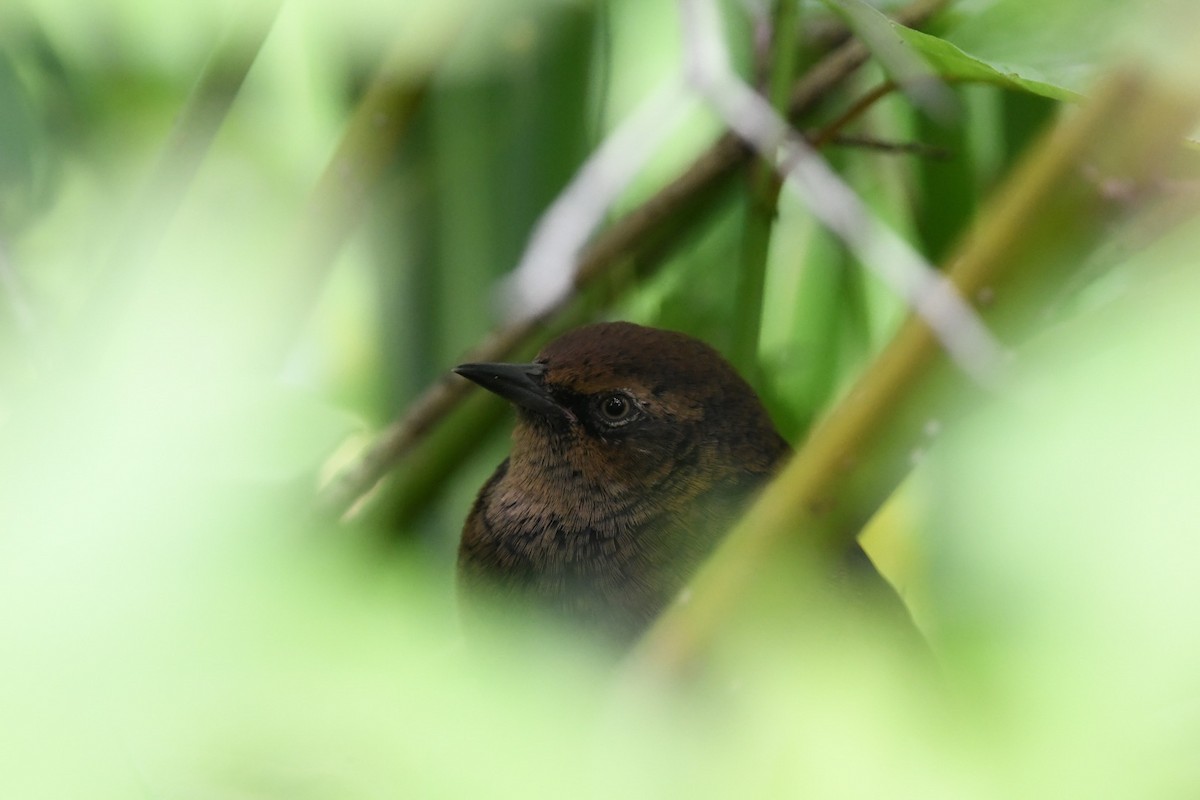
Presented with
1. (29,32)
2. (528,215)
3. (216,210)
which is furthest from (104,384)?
(528,215)

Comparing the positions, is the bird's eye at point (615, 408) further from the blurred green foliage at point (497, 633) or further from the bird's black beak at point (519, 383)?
the blurred green foliage at point (497, 633)

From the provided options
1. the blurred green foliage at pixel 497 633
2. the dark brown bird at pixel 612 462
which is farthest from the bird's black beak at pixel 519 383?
the blurred green foliage at pixel 497 633

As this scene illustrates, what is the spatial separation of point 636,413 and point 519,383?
0.51 ft

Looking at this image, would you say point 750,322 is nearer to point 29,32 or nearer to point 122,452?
point 29,32

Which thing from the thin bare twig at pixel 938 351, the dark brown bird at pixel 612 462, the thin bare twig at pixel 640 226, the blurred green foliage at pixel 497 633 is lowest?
the blurred green foliage at pixel 497 633

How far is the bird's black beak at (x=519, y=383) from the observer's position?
1.34 m

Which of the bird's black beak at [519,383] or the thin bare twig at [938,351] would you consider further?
the bird's black beak at [519,383]

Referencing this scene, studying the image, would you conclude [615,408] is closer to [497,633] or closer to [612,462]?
[612,462]

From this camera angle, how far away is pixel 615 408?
145 cm

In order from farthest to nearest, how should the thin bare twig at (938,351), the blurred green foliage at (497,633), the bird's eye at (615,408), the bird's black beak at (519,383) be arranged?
the bird's eye at (615,408) < the bird's black beak at (519,383) < the thin bare twig at (938,351) < the blurred green foliage at (497,633)

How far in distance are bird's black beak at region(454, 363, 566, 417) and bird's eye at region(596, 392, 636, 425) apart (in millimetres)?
48

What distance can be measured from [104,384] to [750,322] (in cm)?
93

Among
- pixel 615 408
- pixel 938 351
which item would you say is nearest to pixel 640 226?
pixel 615 408

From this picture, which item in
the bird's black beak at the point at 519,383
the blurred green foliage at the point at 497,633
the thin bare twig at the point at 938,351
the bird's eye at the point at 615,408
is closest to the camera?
the blurred green foliage at the point at 497,633
